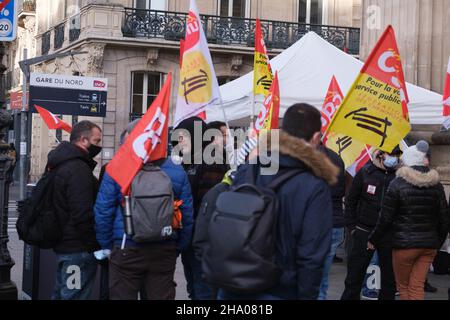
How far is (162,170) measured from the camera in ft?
18.4

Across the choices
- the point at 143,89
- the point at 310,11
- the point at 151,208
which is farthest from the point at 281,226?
the point at 310,11

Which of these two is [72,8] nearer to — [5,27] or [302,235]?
[5,27]

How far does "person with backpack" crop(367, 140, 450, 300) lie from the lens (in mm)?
6648

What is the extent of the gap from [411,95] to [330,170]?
21.1 ft

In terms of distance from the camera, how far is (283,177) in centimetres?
414

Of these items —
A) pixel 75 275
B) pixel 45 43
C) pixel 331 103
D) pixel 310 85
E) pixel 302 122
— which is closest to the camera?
pixel 302 122

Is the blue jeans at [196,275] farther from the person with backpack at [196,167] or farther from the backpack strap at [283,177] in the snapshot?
the backpack strap at [283,177]

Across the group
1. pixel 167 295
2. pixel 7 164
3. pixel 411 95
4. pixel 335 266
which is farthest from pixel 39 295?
pixel 411 95

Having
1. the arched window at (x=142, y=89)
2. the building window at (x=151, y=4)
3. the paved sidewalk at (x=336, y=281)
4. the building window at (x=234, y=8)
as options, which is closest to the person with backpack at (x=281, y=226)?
the paved sidewalk at (x=336, y=281)

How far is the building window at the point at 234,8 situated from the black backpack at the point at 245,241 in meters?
25.6

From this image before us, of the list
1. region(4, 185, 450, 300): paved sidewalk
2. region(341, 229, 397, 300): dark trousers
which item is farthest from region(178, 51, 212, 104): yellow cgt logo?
region(4, 185, 450, 300): paved sidewalk

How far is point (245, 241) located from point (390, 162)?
3978 mm

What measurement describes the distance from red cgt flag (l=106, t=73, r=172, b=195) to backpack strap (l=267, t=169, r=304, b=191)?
1409 mm

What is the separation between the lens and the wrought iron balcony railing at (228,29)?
27578 mm
